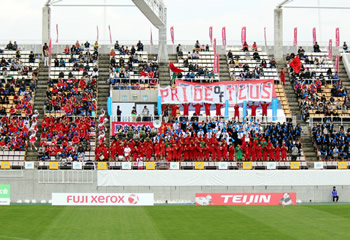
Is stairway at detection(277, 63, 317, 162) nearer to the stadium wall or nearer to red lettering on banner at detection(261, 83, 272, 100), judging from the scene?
red lettering on banner at detection(261, 83, 272, 100)

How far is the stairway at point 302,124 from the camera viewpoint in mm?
47031

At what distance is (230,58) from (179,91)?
10.8m

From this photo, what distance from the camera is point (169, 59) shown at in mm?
58875

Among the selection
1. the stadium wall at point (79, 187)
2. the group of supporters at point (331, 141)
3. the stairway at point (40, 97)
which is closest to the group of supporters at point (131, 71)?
the stairway at point (40, 97)

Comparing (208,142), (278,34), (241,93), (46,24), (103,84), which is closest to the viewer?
(208,142)

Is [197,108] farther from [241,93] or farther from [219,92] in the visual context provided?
[241,93]

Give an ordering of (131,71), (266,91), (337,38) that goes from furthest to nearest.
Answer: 1. (337,38)
2. (131,71)
3. (266,91)

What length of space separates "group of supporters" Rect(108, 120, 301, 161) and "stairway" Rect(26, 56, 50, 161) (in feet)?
18.5

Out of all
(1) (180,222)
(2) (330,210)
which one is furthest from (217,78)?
(1) (180,222)

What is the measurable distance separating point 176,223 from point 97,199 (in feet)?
34.4

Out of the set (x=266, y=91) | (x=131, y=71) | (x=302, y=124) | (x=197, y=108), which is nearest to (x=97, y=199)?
(x=197, y=108)

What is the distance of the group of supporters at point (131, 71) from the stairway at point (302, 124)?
11.6 metres

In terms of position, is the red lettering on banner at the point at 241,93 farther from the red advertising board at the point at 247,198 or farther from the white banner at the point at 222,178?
the red advertising board at the point at 247,198

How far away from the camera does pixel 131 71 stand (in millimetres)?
55156
